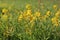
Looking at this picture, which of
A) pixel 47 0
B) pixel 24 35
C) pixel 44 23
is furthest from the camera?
pixel 47 0

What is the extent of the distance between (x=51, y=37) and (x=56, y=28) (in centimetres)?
17

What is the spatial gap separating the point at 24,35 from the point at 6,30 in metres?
0.36

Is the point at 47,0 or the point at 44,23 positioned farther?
the point at 47,0

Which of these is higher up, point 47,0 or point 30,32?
point 30,32

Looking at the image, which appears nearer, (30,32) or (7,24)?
(30,32)

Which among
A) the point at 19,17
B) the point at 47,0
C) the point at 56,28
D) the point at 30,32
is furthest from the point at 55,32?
the point at 47,0

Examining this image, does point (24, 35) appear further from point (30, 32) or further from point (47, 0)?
point (47, 0)

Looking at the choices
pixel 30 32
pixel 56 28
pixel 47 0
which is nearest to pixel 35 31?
pixel 30 32

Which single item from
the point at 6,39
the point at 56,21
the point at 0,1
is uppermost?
the point at 56,21

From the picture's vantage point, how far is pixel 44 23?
424cm

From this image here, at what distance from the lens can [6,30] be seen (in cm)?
416

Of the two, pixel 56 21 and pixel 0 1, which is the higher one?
pixel 56 21

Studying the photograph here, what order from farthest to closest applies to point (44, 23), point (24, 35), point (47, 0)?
point (47, 0) < point (44, 23) < point (24, 35)

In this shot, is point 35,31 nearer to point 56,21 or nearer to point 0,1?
point 56,21
